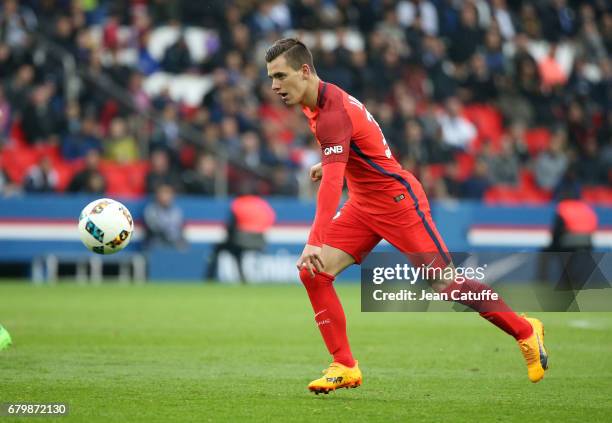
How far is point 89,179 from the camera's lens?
65.3 feet

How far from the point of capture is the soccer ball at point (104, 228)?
29.0ft

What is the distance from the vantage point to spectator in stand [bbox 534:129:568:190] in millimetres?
23953

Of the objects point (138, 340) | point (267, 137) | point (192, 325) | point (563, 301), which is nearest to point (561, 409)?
point (138, 340)

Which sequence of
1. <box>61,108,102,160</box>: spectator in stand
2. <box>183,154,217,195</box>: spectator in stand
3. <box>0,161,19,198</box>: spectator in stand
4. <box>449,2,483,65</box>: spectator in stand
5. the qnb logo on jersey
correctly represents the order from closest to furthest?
the qnb logo on jersey
<box>0,161,19,198</box>: spectator in stand
<box>61,108,102,160</box>: spectator in stand
<box>183,154,217,195</box>: spectator in stand
<box>449,2,483,65</box>: spectator in stand

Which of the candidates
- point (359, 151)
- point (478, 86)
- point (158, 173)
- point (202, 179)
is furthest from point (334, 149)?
point (478, 86)

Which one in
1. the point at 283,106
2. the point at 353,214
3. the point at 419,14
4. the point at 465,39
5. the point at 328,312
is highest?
the point at 419,14

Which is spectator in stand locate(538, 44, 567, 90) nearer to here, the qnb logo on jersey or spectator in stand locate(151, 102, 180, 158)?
spectator in stand locate(151, 102, 180, 158)

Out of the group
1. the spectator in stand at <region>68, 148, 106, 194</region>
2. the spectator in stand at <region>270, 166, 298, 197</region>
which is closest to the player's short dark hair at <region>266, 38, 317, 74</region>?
the spectator in stand at <region>68, 148, 106, 194</region>

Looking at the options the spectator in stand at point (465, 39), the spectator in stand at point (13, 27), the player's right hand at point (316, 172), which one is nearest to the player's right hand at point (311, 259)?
the player's right hand at point (316, 172)

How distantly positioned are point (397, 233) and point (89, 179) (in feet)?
42.2

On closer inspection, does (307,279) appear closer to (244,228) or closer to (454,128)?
(244,228)

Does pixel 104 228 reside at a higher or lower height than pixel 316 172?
lower

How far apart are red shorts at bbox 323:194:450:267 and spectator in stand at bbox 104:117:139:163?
13366mm

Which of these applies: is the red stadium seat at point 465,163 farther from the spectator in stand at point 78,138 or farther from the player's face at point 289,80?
the player's face at point 289,80
